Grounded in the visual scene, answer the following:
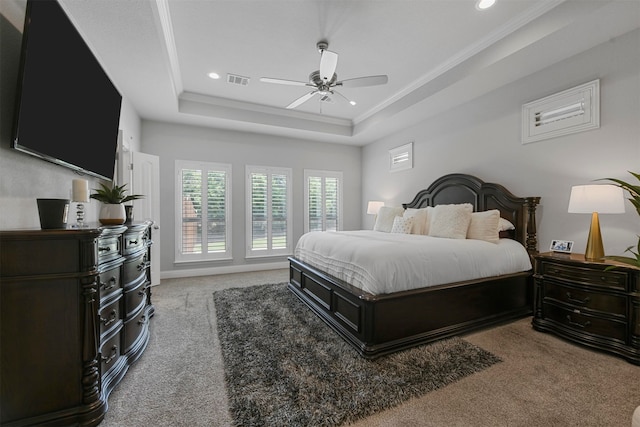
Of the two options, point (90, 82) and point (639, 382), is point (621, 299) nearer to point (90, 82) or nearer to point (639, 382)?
point (639, 382)

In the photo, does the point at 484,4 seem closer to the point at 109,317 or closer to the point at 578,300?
the point at 578,300

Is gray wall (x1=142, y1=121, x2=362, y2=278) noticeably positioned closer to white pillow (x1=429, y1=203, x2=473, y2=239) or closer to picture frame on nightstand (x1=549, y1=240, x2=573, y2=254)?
white pillow (x1=429, y1=203, x2=473, y2=239)

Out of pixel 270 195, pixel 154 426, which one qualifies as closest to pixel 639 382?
pixel 154 426

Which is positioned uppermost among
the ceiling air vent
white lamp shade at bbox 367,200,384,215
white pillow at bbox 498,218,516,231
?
the ceiling air vent

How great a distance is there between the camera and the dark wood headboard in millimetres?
3082

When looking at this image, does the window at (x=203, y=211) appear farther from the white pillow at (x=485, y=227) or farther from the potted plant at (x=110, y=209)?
the white pillow at (x=485, y=227)

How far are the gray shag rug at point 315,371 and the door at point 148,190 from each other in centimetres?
206

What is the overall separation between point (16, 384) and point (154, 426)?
0.69 m

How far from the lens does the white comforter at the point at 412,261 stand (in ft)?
7.24

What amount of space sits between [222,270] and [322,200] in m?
2.61

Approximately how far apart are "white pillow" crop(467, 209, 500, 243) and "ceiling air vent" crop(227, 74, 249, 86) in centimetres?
365

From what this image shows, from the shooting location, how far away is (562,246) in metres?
2.64

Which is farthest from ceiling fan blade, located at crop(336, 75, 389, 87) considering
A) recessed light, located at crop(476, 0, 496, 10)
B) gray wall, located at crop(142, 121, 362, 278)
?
gray wall, located at crop(142, 121, 362, 278)

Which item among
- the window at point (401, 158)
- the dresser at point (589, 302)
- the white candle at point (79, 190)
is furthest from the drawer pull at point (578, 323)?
the white candle at point (79, 190)
